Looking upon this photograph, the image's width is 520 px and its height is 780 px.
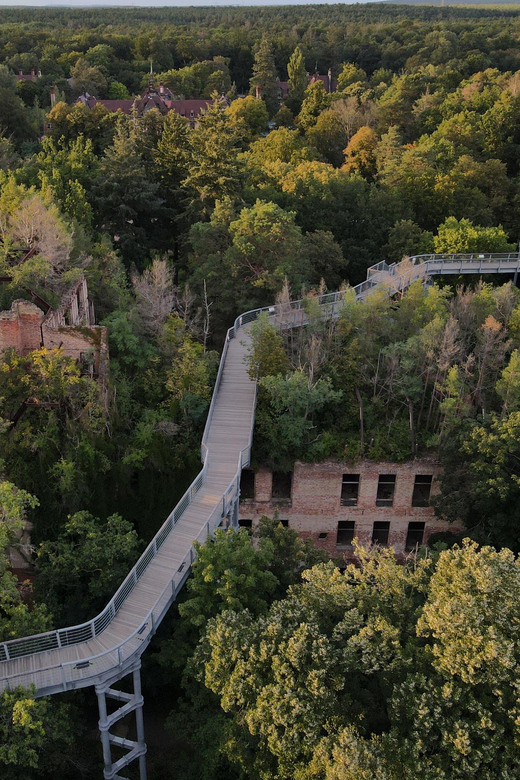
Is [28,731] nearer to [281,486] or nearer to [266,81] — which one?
[281,486]

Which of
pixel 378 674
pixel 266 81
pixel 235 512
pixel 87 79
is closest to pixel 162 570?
pixel 235 512

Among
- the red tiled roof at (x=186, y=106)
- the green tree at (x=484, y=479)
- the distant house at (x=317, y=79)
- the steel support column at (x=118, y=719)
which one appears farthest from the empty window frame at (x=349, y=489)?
the distant house at (x=317, y=79)

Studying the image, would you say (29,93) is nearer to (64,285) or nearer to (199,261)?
(199,261)

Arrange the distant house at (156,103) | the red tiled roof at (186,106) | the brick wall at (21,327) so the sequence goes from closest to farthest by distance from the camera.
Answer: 1. the brick wall at (21,327)
2. the distant house at (156,103)
3. the red tiled roof at (186,106)

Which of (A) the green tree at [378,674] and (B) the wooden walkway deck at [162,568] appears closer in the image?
(A) the green tree at [378,674]

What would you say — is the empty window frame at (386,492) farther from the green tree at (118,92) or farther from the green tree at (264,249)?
the green tree at (118,92)

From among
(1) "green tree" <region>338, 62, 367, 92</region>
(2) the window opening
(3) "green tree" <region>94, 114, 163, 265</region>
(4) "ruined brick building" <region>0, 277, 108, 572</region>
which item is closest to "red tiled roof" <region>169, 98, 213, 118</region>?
(1) "green tree" <region>338, 62, 367, 92</region>
